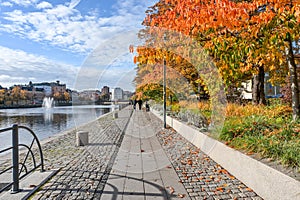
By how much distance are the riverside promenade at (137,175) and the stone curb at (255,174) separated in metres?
0.14

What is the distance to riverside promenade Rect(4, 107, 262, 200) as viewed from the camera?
3.60m

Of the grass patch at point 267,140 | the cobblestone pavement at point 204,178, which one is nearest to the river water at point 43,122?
the cobblestone pavement at point 204,178

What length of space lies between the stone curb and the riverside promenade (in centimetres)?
14

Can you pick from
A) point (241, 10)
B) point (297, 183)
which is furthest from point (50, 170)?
point (241, 10)

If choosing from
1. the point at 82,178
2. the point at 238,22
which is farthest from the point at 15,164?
the point at 238,22

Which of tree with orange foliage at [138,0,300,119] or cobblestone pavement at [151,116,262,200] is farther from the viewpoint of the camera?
tree with orange foliage at [138,0,300,119]

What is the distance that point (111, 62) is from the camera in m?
10.5

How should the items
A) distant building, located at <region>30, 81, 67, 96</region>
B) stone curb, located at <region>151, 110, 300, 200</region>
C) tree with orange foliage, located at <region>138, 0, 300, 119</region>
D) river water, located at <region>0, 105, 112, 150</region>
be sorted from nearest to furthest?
stone curb, located at <region>151, 110, 300, 200</region> → tree with orange foliage, located at <region>138, 0, 300, 119</region> → river water, located at <region>0, 105, 112, 150</region> → distant building, located at <region>30, 81, 67, 96</region>

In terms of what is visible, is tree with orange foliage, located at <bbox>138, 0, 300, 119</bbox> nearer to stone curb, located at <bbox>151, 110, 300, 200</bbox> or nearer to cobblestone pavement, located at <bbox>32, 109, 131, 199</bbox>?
stone curb, located at <bbox>151, 110, 300, 200</bbox>

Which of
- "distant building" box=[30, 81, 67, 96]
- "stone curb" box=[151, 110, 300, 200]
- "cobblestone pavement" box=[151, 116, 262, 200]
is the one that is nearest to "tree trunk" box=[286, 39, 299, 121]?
"stone curb" box=[151, 110, 300, 200]

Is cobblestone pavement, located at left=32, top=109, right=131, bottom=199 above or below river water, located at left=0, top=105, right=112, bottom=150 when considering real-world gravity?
above

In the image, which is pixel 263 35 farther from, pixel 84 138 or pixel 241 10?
pixel 84 138

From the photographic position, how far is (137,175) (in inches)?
177

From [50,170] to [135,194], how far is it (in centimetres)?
221
